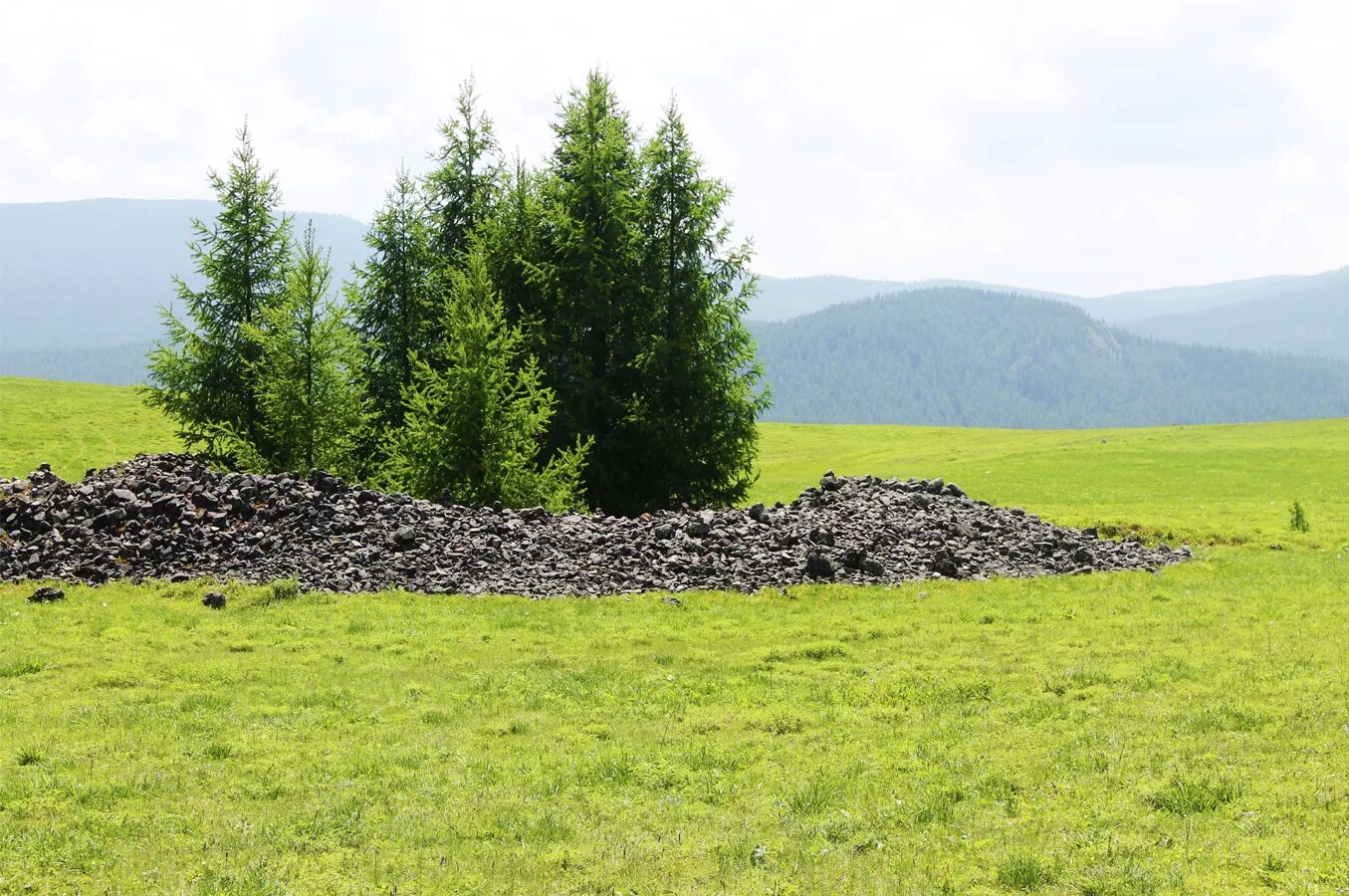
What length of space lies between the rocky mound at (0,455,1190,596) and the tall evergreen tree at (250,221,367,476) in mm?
5077

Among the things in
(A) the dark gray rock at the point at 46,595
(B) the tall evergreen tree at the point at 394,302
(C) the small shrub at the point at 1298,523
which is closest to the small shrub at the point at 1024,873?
(A) the dark gray rock at the point at 46,595

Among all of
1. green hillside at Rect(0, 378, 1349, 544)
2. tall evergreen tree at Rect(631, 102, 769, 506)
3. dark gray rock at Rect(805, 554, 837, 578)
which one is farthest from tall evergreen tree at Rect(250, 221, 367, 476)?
green hillside at Rect(0, 378, 1349, 544)

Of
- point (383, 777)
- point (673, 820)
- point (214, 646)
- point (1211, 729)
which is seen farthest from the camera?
point (214, 646)

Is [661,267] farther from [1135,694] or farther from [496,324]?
[1135,694]

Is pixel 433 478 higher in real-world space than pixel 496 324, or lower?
lower

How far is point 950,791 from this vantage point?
10.2 m

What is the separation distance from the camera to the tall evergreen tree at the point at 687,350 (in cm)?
3425

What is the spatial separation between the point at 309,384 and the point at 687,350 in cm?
1201

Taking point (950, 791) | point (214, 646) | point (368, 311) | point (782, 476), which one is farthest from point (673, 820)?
point (782, 476)

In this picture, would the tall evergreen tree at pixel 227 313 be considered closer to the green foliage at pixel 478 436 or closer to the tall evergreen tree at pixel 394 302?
the tall evergreen tree at pixel 394 302

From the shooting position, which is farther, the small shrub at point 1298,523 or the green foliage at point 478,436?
the small shrub at point 1298,523

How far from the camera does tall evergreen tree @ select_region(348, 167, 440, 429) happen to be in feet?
126

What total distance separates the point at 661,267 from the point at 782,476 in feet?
90.3

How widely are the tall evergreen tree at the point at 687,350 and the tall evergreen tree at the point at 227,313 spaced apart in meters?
13.9
